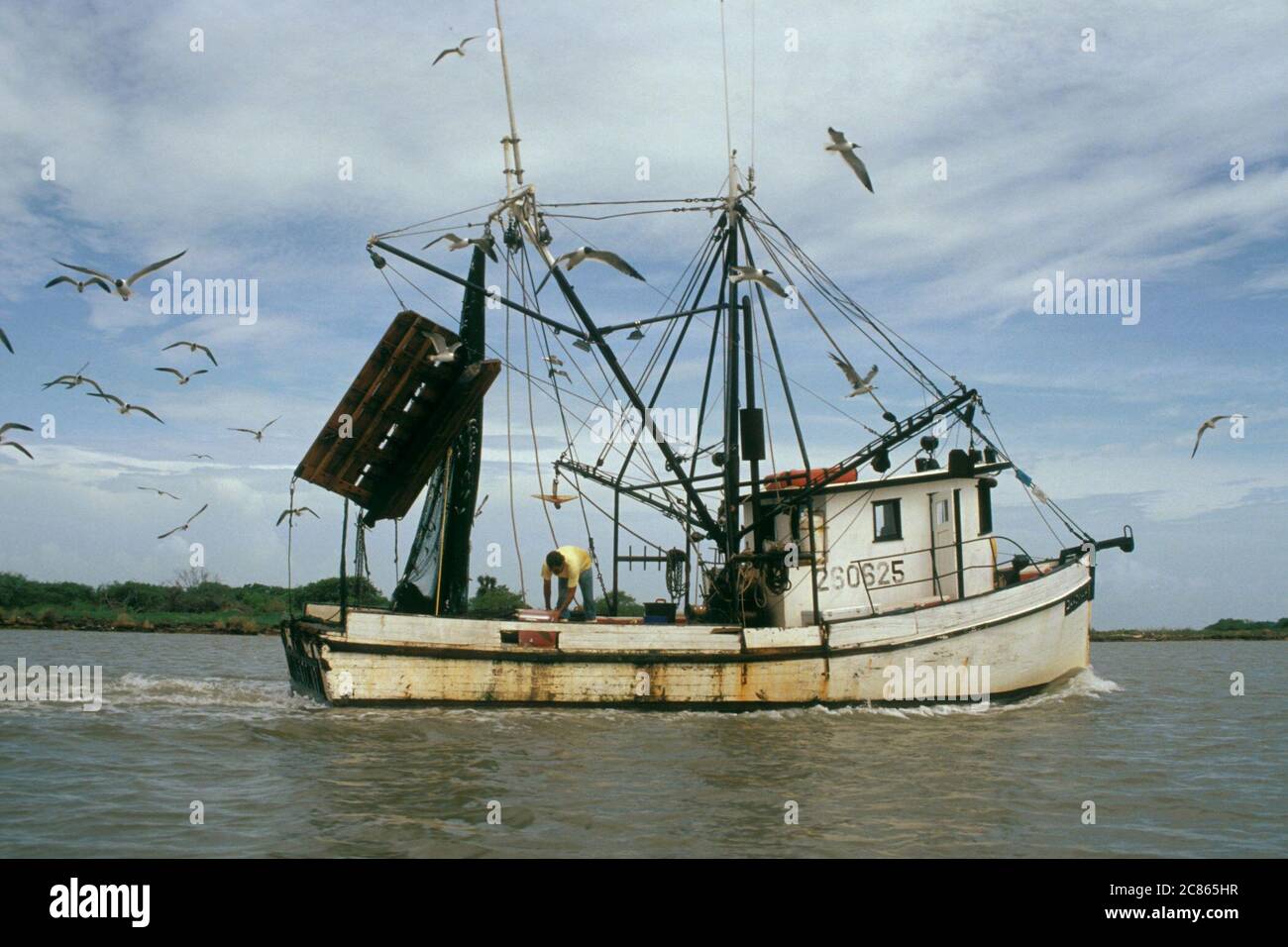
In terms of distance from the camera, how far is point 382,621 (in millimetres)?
14180

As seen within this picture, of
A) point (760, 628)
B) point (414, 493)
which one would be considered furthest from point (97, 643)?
point (760, 628)

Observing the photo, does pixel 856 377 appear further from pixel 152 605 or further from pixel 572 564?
pixel 152 605

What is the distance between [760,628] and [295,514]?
29.4 feet

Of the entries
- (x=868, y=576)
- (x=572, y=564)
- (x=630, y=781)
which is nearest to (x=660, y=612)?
(x=572, y=564)

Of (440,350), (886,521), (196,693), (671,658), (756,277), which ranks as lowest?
(196,693)

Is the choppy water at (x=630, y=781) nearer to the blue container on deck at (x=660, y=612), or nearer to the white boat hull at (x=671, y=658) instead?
the white boat hull at (x=671, y=658)

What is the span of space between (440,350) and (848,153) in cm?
628

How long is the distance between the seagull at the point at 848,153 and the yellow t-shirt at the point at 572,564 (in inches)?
310

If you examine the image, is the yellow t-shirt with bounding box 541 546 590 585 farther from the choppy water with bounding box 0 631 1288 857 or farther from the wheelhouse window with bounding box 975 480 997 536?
the wheelhouse window with bounding box 975 480 997 536

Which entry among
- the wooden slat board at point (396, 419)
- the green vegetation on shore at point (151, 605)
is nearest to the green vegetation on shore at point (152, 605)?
the green vegetation on shore at point (151, 605)

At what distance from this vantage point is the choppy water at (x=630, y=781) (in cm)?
750

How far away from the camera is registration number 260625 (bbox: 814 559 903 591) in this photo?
54.4 feet

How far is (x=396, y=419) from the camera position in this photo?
14.8 m
